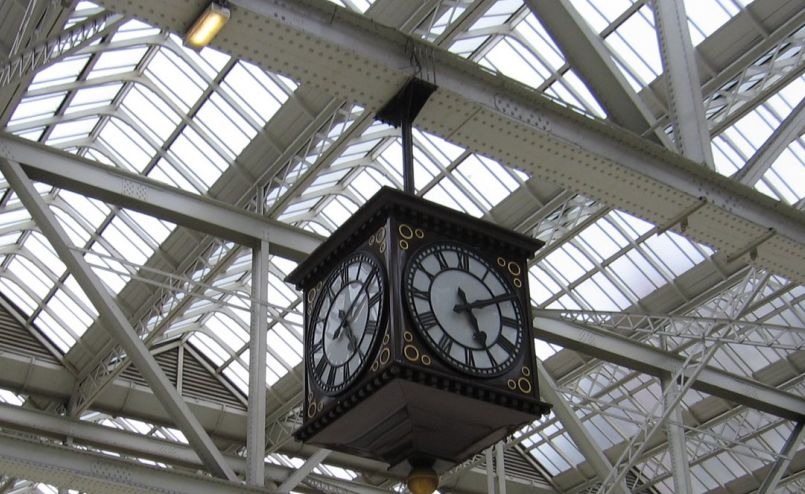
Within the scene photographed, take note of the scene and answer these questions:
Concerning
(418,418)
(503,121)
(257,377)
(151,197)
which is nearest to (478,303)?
(418,418)

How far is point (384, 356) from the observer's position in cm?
632

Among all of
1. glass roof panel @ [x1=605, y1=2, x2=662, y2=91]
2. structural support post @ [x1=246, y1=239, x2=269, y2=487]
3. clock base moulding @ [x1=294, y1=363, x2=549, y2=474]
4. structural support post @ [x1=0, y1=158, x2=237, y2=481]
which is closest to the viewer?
clock base moulding @ [x1=294, y1=363, x2=549, y2=474]

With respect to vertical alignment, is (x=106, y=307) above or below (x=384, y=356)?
above

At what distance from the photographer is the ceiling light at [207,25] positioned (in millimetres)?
6969

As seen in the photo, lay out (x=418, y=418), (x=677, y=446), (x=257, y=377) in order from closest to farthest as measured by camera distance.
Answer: (x=418, y=418) → (x=257, y=377) → (x=677, y=446)

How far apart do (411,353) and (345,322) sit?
725 mm

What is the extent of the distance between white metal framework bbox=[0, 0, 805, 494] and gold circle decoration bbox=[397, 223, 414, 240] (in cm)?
132

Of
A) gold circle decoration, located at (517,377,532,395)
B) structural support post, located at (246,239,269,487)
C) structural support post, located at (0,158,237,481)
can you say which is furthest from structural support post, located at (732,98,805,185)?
structural support post, located at (0,158,237,481)

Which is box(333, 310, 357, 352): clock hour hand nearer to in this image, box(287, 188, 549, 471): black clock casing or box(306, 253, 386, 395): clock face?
box(306, 253, 386, 395): clock face

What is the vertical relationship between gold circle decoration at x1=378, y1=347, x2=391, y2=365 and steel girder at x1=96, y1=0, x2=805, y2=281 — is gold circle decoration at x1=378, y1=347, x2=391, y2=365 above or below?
below

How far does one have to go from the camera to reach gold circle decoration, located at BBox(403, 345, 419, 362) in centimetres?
627

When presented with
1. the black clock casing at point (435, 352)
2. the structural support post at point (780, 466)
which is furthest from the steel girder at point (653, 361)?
the black clock casing at point (435, 352)

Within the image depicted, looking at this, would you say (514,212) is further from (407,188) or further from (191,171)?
(407,188)

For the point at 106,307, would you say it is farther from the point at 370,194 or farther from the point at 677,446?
the point at 370,194
